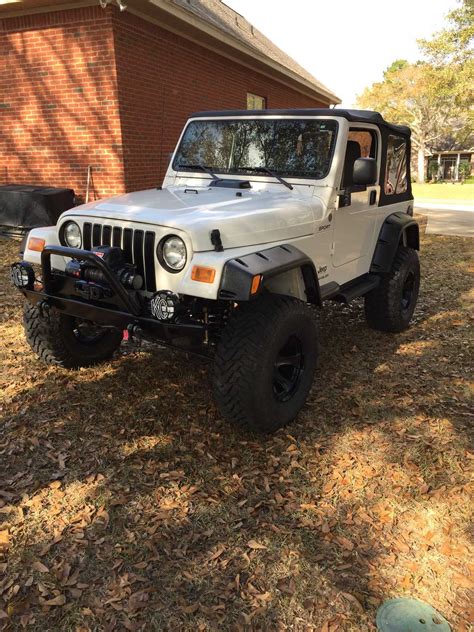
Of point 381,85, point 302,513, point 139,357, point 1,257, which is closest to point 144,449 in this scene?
point 302,513

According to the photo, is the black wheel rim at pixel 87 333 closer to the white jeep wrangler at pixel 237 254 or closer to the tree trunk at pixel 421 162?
the white jeep wrangler at pixel 237 254

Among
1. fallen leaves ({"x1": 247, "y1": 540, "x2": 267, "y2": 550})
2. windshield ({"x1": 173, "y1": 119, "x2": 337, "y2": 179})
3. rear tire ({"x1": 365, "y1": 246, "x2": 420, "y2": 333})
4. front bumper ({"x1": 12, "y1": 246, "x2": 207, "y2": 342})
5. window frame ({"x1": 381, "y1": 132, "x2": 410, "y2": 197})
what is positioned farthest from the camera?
rear tire ({"x1": 365, "y1": 246, "x2": 420, "y2": 333})

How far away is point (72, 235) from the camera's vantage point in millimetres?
3301

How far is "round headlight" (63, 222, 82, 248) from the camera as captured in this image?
3266mm

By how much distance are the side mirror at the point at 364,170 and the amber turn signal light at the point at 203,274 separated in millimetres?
1534

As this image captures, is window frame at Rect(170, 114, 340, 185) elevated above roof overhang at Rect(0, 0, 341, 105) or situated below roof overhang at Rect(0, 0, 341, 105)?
below

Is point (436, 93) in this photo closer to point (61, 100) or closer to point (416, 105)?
point (416, 105)

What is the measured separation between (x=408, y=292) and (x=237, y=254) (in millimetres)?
3044

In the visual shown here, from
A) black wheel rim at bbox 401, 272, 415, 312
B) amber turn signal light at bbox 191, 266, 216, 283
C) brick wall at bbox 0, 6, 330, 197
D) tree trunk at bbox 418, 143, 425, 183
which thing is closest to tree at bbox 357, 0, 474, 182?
tree trunk at bbox 418, 143, 425, 183

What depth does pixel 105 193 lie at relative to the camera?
8.25m

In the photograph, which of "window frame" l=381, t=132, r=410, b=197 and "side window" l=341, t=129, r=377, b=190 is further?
"window frame" l=381, t=132, r=410, b=197

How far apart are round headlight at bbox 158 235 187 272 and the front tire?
0.43m

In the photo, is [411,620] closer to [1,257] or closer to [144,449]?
[144,449]

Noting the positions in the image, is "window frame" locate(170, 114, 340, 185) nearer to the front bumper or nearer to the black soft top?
the black soft top
